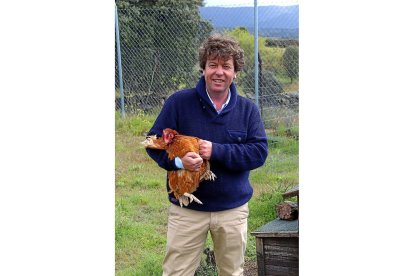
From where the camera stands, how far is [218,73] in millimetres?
2221

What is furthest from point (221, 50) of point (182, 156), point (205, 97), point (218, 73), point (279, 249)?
point (279, 249)

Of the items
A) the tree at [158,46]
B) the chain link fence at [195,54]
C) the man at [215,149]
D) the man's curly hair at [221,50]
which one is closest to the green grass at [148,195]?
the chain link fence at [195,54]

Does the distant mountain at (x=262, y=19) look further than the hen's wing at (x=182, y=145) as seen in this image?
Yes

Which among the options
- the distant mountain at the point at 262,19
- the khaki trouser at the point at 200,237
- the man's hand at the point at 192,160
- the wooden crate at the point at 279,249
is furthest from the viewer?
the distant mountain at the point at 262,19

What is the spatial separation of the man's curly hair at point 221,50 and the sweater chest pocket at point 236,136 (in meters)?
0.24

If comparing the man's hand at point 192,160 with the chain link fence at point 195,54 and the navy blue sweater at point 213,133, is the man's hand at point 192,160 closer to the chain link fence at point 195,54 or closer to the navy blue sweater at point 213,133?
the navy blue sweater at point 213,133

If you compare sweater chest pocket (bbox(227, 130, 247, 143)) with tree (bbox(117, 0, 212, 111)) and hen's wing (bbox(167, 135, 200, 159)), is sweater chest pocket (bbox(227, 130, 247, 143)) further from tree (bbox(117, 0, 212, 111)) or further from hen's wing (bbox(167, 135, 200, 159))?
tree (bbox(117, 0, 212, 111))

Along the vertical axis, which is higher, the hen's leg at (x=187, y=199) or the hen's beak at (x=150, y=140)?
the hen's beak at (x=150, y=140)

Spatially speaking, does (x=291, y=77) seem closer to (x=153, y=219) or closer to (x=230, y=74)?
(x=153, y=219)

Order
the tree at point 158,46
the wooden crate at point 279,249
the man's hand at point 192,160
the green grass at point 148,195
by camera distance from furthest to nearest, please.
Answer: the tree at point 158,46, the green grass at point 148,195, the wooden crate at point 279,249, the man's hand at point 192,160

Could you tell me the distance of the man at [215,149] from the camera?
2234mm

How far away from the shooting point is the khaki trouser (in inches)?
90.9
